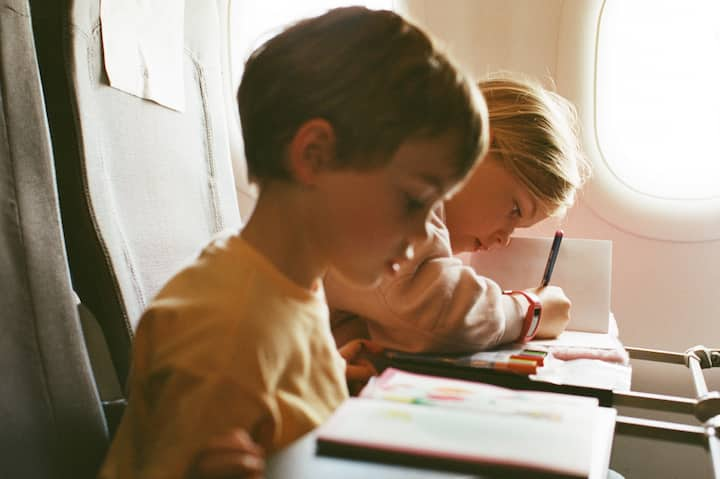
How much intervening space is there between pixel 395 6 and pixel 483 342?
91cm

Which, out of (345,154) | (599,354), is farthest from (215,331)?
(599,354)

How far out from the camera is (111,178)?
849mm

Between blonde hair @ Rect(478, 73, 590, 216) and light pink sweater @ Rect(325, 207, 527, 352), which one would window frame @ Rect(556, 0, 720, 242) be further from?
light pink sweater @ Rect(325, 207, 527, 352)

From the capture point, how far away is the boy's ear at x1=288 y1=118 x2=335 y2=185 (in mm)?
563

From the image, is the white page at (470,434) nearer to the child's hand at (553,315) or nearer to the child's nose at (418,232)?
the child's nose at (418,232)

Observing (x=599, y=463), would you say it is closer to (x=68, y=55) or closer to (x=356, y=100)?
(x=356, y=100)

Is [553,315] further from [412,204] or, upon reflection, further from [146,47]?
[146,47]

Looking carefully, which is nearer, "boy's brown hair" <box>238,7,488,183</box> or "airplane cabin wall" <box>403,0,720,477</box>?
"boy's brown hair" <box>238,7,488,183</box>

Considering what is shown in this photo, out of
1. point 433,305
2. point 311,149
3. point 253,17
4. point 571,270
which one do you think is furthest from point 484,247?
point 253,17

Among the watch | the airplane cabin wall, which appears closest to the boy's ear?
the watch

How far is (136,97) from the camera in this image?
0.92 m

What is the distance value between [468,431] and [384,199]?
22 cm

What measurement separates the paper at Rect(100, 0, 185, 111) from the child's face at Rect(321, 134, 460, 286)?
1.35 ft

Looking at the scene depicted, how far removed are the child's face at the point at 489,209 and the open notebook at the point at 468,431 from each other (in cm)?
59
